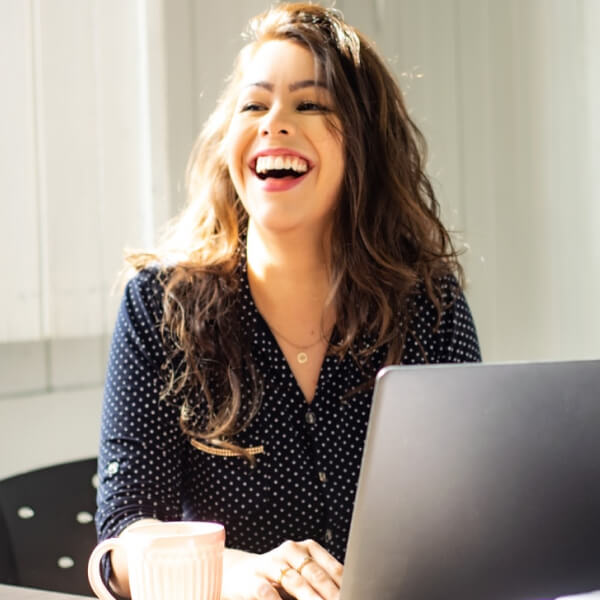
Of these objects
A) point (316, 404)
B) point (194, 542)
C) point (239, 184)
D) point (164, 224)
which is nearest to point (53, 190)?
point (164, 224)

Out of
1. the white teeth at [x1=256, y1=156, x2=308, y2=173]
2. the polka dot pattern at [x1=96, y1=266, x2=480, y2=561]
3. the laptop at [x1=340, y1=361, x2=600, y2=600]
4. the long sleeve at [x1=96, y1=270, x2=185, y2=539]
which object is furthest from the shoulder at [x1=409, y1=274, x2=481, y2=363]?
the laptop at [x1=340, y1=361, x2=600, y2=600]

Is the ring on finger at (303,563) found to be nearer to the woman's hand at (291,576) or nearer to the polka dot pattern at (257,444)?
the woman's hand at (291,576)

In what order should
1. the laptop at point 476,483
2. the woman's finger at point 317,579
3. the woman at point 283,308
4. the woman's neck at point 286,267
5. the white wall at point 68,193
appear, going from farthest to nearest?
the white wall at point 68,193 → the woman's neck at point 286,267 → the woman at point 283,308 → the woman's finger at point 317,579 → the laptop at point 476,483

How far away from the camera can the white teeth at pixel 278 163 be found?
57.2 inches

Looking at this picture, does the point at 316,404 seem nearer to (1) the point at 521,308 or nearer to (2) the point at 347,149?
(2) the point at 347,149

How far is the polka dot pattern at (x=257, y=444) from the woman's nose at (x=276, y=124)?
29 cm

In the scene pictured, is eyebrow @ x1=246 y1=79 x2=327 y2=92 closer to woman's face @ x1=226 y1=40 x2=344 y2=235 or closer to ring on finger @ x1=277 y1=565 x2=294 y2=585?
woman's face @ x1=226 y1=40 x2=344 y2=235

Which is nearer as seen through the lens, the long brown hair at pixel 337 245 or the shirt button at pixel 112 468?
the shirt button at pixel 112 468

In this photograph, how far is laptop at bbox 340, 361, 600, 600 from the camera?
2.37ft

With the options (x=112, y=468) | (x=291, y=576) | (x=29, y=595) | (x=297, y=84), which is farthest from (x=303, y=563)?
(x=297, y=84)

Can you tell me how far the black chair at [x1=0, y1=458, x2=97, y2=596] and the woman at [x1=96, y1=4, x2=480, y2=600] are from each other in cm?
7

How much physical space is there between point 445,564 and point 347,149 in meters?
0.89

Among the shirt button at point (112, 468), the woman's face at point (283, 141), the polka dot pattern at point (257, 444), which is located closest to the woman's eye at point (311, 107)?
the woman's face at point (283, 141)

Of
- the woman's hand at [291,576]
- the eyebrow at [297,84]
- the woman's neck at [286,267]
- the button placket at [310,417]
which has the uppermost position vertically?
the eyebrow at [297,84]
